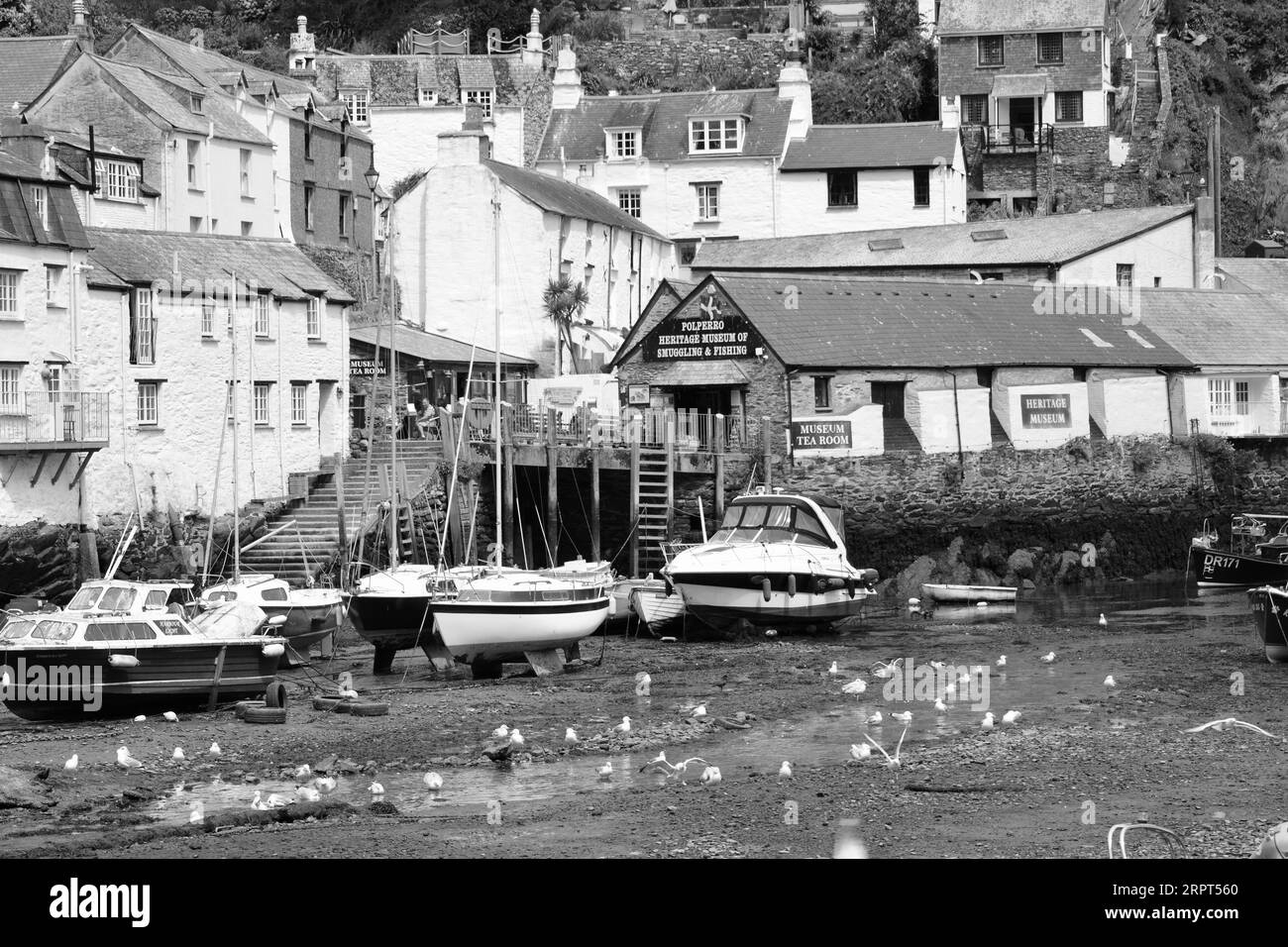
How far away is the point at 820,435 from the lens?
1724 inches

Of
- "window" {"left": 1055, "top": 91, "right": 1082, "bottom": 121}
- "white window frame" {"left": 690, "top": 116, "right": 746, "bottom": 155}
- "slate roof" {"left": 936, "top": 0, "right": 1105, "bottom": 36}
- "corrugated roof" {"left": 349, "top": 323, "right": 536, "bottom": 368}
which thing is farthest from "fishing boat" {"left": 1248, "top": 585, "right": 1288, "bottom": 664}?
"slate roof" {"left": 936, "top": 0, "right": 1105, "bottom": 36}

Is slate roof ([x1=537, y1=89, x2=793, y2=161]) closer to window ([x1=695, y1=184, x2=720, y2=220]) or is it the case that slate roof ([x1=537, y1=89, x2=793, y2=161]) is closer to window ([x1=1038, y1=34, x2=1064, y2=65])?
window ([x1=695, y1=184, x2=720, y2=220])

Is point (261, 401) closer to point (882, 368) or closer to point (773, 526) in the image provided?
point (773, 526)

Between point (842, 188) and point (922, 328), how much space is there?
898 inches

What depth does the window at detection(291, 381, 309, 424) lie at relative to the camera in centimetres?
4522

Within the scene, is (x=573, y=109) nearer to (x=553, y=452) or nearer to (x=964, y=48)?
(x=964, y=48)

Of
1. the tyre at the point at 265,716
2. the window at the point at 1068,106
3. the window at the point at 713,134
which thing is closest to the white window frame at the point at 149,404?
the tyre at the point at 265,716

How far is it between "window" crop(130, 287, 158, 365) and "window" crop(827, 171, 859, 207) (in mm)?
33570

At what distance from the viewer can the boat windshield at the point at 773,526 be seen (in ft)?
118

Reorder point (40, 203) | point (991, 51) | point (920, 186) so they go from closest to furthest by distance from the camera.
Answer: point (40, 203) → point (920, 186) → point (991, 51)

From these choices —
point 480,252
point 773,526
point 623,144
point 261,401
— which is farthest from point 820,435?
point 623,144

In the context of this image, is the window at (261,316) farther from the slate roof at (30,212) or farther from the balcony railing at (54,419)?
the slate roof at (30,212)

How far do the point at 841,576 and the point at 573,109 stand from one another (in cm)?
4367

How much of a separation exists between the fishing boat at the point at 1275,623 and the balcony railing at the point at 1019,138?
1875 inches
